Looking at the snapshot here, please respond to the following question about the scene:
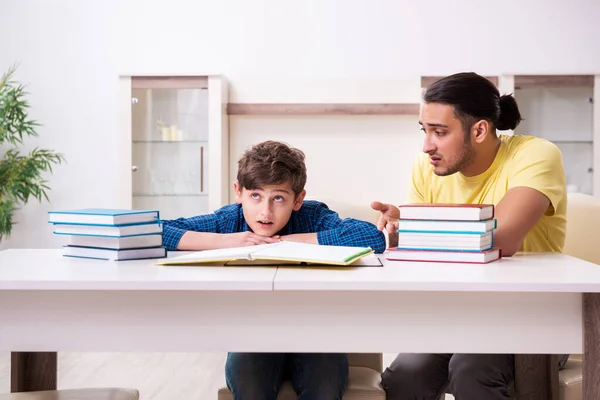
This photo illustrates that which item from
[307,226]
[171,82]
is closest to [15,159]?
[171,82]

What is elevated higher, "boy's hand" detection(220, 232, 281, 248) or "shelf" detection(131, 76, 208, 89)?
"shelf" detection(131, 76, 208, 89)

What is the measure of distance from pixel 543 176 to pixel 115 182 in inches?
126

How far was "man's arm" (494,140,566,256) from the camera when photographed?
66.2 inches

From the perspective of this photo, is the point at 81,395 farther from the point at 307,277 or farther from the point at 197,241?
the point at 307,277

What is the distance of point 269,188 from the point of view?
1.87 meters

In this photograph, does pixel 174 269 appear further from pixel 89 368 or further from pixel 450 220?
pixel 89 368

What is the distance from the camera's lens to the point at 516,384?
5.49 feet

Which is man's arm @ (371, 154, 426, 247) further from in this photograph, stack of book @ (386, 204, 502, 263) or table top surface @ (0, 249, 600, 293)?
table top surface @ (0, 249, 600, 293)

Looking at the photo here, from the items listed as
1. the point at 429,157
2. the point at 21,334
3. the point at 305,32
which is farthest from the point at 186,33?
the point at 21,334

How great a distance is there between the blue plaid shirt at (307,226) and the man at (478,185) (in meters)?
0.06

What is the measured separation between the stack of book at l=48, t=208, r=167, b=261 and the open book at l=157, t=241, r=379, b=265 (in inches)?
5.5

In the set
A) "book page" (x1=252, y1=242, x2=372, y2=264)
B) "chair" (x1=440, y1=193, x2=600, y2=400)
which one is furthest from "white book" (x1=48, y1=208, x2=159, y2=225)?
"chair" (x1=440, y1=193, x2=600, y2=400)

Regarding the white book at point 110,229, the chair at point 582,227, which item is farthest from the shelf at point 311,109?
the white book at point 110,229

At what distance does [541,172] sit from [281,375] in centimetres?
82
